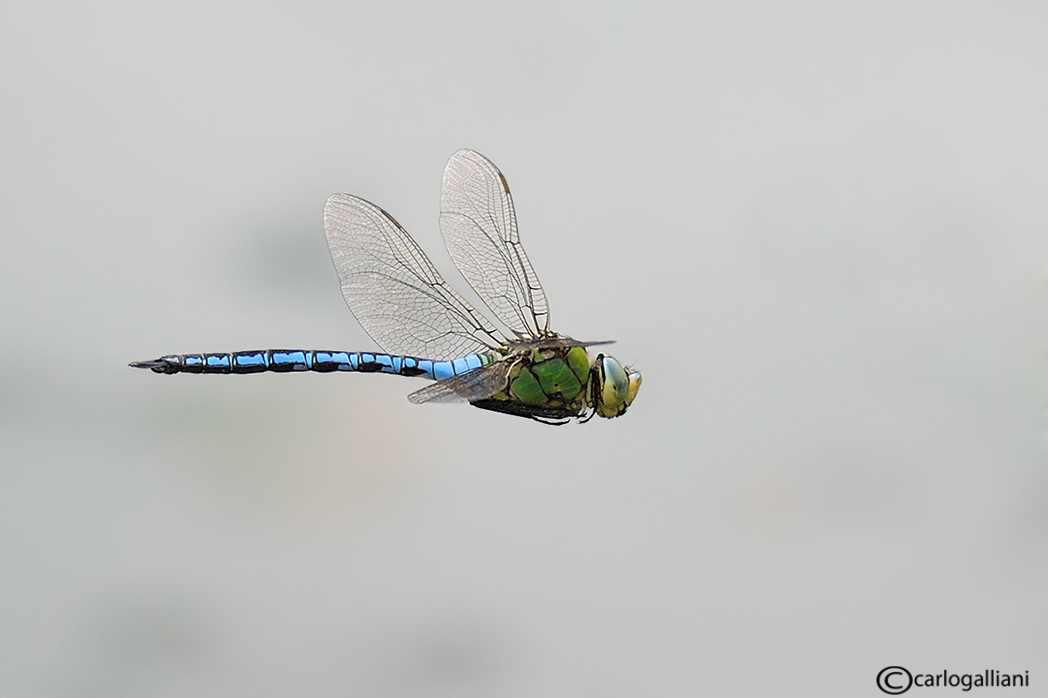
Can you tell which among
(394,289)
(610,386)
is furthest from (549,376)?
(394,289)

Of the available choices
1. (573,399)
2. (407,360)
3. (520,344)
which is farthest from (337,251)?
(573,399)

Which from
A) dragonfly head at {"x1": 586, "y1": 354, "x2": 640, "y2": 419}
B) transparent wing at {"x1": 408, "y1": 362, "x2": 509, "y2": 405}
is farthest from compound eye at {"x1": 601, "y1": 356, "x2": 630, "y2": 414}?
transparent wing at {"x1": 408, "y1": 362, "x2": 509, "y2": 405}

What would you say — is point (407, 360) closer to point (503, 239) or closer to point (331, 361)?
point (331, 361)

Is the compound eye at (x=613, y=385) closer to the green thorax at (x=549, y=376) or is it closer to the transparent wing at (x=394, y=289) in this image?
the green thorax at (x=549, y=376)

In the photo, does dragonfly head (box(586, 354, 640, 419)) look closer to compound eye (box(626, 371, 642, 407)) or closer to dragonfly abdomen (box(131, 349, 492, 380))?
compound eye (box(626, 371, 642, 407))

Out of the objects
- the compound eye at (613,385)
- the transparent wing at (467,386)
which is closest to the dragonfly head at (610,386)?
the compound eye at (613,385)

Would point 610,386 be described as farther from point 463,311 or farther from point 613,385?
point 463,311
